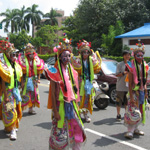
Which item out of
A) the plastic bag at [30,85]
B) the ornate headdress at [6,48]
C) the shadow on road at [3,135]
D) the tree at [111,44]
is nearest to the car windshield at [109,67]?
the plastic bag at [30,85]

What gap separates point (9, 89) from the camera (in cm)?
553

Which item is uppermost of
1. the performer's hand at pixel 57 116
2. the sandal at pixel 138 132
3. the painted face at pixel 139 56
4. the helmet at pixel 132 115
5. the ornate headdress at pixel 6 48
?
the ornate headdress at pixel 6 48

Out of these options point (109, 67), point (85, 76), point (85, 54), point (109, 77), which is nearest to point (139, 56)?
point (85, 54)

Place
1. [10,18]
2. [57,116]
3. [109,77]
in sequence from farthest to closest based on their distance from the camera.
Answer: [10,18] < [109,77] < [57,116]

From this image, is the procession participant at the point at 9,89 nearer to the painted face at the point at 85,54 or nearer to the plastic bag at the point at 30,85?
the plastic bag at the point at 30,85

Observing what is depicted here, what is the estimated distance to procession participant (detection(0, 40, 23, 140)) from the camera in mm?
5375

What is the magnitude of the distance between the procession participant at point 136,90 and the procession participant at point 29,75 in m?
3.24

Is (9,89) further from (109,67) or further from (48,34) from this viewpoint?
(48,34)

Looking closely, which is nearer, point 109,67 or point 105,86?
point 105,86

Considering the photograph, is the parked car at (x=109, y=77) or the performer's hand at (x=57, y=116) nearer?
the performer's hand at (x=57, y=116)

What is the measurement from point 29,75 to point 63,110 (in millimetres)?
3761

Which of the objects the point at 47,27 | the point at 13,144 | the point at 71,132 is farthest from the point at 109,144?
the point at 47,27

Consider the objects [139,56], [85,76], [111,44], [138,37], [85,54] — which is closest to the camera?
[139,56]

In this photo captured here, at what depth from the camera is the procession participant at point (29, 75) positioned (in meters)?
7.45
